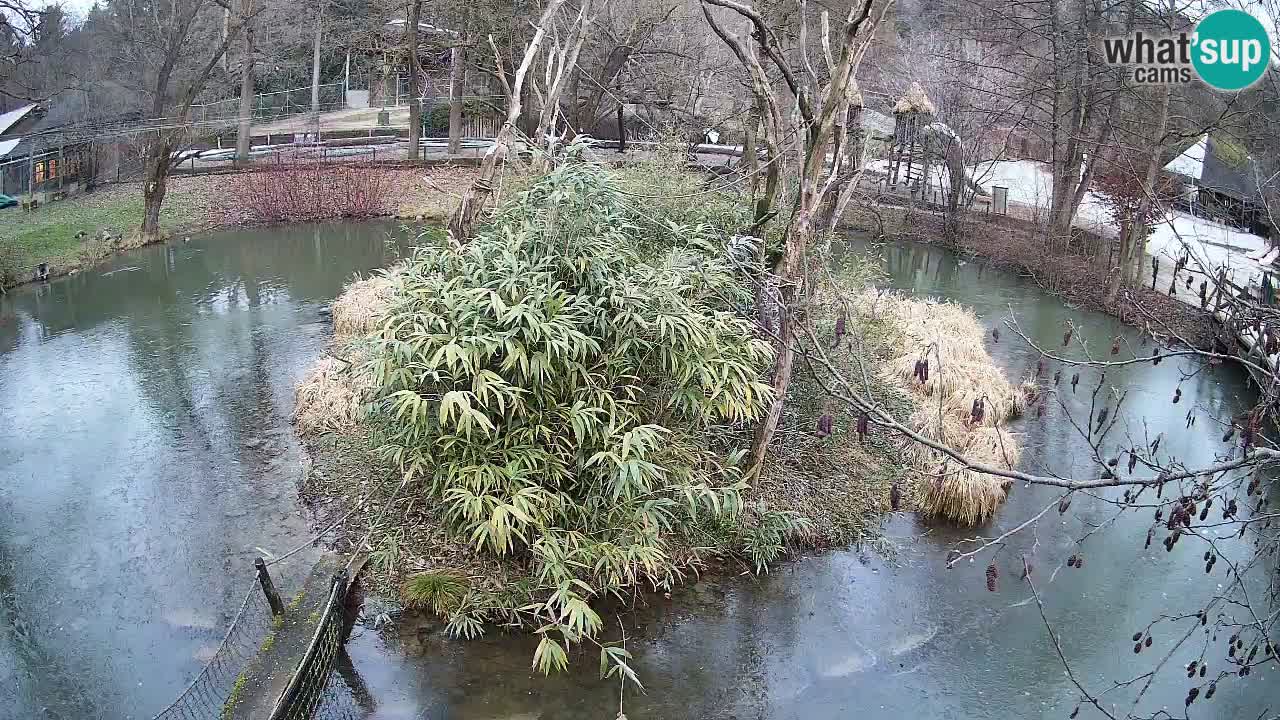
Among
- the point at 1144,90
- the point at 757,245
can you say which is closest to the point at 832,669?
the point at 757,245

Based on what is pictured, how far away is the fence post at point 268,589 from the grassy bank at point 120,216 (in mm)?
6680

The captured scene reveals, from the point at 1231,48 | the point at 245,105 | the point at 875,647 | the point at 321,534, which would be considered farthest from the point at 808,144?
the point at 245,105

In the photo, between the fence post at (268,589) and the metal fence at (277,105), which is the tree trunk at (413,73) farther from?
the fence post at (268,589)

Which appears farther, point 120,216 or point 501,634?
point 120,216

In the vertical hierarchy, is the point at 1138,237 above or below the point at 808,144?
below

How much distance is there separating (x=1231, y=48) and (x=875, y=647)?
6.32 m

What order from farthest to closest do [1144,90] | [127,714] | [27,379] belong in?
1. [1144,90]
2. [27,379]
3. [127,714]

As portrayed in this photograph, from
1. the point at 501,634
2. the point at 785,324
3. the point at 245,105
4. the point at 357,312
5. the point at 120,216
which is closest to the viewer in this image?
the point at 501,634

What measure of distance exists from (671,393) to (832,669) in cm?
189

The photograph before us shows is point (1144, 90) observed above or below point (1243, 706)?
above

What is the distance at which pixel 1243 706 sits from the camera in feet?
18.1

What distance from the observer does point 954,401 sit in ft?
28.4

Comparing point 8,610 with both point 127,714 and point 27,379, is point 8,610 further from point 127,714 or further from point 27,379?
point 27,379

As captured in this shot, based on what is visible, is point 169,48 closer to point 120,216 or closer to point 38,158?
point 38,158
